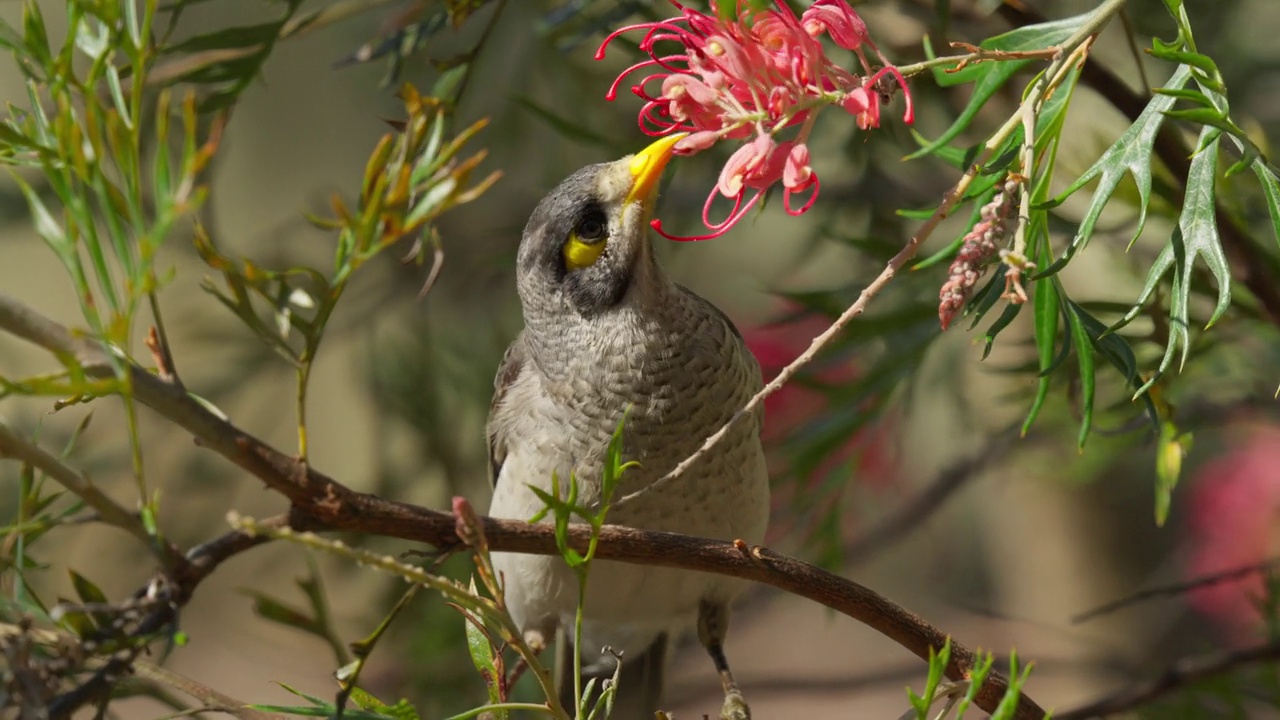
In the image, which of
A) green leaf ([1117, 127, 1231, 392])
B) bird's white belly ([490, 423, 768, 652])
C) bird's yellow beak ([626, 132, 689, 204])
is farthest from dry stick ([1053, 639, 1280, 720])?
bird's yellow beak ([626, 132, 689, 204])

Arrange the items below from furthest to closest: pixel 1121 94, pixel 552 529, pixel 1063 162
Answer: pixel 1063 162, pixel 1121 94, pixel 552 529

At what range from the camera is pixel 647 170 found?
1.52 m

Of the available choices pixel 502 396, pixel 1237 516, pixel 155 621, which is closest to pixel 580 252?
pixel 502 396

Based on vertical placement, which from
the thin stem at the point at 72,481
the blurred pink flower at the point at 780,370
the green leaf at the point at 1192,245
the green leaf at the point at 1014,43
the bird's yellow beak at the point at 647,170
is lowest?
the thin stem at the point at 72,481

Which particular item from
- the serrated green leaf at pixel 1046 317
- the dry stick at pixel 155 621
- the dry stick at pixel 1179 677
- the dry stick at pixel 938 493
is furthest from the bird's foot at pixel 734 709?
the dry stick at pixel 155 621

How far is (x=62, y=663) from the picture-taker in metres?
0.71

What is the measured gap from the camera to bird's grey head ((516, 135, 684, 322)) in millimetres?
1640

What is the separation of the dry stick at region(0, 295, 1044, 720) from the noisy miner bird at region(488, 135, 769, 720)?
2.21 feet

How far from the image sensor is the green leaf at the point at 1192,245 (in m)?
0.90

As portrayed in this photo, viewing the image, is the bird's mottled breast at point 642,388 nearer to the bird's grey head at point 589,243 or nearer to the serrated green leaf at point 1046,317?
the bird's grey head at point 589,243

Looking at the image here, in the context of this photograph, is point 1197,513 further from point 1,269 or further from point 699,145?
point 1,269

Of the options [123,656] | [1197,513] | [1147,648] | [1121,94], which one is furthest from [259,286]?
[1147,648]

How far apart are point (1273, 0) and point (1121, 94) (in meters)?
1.74

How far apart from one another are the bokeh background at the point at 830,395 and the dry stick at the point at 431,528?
473mm
